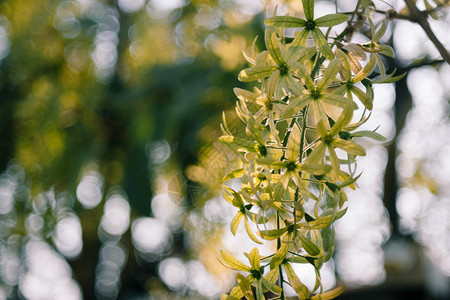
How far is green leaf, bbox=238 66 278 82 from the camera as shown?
1.20 feet

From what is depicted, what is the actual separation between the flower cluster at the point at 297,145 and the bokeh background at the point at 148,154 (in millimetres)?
103

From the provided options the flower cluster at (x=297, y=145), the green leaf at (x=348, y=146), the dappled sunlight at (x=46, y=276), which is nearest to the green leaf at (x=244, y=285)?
the flower cluster at (x=297, y=145)

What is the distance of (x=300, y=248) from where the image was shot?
1.17 ft

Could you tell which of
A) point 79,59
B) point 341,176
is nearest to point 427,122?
point 79,59

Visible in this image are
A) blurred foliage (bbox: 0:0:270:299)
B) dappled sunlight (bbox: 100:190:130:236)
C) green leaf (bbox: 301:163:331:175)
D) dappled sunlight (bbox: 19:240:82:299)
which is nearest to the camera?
green leaf (bbox: 301:163:331:175)

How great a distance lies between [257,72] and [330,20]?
0.24 feet

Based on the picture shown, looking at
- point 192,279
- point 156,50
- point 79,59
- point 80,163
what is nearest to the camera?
point 80,163

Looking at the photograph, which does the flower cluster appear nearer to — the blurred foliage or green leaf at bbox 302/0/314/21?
green leaf at bbox 302/0/314/21

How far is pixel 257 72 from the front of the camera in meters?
0.37

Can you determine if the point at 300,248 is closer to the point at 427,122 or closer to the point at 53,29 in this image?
the point at 53,29

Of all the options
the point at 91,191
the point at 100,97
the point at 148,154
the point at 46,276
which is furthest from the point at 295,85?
the point at 46,276

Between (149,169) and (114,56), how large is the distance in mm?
1886

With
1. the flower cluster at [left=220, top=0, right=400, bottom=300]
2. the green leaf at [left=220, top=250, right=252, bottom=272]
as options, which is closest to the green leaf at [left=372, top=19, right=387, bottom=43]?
the flower cluster at [left=220, top=0, right=400, bottom=300]

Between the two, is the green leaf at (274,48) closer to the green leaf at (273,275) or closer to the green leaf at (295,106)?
the green leaf at (295,106)
